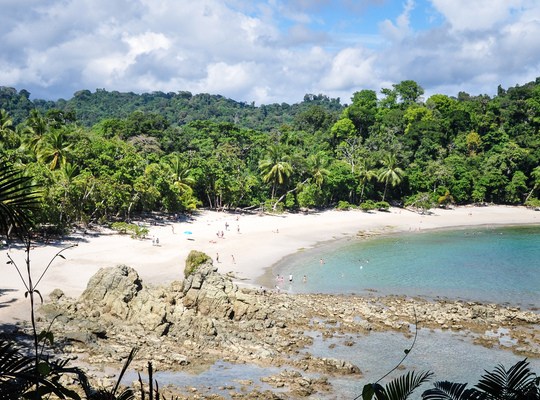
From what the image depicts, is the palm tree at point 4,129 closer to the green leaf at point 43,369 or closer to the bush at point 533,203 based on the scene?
the green leaf at point 43,369

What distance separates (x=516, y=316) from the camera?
26469 millimetres

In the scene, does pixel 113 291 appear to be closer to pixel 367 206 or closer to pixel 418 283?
pixel 418 283

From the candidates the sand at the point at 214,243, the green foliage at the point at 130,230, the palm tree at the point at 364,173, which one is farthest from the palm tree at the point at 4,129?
the palm tree at the point at 364,173

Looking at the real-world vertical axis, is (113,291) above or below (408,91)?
below

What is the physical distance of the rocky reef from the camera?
18875 millimetres

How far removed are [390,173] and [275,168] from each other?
1620cm

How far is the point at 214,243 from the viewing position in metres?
41.1

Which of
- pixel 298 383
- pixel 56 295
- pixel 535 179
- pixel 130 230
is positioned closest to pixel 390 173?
pixel 535 179

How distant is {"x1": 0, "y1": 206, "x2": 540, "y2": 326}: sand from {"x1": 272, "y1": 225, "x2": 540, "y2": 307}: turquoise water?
8.87 ft

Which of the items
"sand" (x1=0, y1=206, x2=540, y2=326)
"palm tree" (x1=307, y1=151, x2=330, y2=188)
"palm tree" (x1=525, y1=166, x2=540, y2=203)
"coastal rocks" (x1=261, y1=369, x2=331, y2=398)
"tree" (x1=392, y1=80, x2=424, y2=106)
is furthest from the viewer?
"tree" (x1=392, y1=80, x2=424, y2=106)

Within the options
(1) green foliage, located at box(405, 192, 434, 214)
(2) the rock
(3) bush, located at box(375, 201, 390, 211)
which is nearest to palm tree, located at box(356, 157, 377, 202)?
(3) bush, located at box(375, 201, 390, 211)

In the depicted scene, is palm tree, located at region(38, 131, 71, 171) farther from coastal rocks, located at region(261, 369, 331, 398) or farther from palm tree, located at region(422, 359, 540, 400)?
palm tree, located at region(422, 359, 540, 400)

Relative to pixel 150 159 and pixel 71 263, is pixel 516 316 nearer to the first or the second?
pixel 71 263

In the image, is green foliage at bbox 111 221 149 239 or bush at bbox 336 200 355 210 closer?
green foliage at bbox 111 221 149 239
